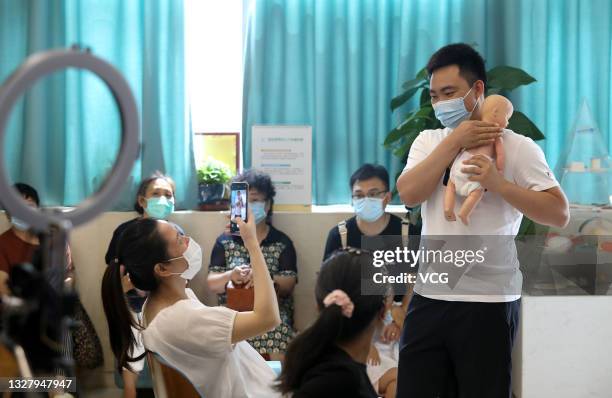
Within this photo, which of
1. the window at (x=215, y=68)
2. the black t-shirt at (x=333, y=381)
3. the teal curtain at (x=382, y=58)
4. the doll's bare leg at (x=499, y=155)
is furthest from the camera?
the window at (x=215, y=68)

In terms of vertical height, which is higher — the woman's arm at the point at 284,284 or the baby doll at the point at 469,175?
the baby doll at the point at 469,175

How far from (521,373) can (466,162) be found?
1.55m

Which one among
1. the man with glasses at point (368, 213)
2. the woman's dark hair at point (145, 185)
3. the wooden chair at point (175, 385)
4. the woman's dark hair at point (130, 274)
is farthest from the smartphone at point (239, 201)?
the woman's dark hair at point (145, 185)

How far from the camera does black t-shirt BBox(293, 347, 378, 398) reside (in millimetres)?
1338

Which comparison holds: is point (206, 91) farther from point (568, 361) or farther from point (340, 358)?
point (340, 358)

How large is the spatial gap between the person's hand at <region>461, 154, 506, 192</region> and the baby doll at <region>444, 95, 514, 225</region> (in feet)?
0.08

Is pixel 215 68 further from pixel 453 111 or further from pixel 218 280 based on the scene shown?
pixel 453 111

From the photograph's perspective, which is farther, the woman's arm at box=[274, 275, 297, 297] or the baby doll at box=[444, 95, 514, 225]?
the woman's arm at box=[274, 275, 297, 297]

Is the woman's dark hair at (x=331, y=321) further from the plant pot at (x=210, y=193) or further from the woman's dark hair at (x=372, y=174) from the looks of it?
the plant pot at (x=210, y=193)

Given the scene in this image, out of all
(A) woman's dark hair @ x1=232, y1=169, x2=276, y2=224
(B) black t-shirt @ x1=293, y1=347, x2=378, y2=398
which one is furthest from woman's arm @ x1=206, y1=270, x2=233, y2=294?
(B) black t-shirt @ x1=293, y1=347, x2=378, y2=398

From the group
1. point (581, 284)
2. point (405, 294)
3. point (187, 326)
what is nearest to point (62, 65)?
point (187, 326)

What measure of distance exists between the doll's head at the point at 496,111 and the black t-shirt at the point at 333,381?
2.55 feet

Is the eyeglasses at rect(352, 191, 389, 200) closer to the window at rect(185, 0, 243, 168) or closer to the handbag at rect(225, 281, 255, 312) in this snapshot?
the handbag at rect(225, 281, 255, 312)

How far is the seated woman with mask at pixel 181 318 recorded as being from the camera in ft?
5.57
